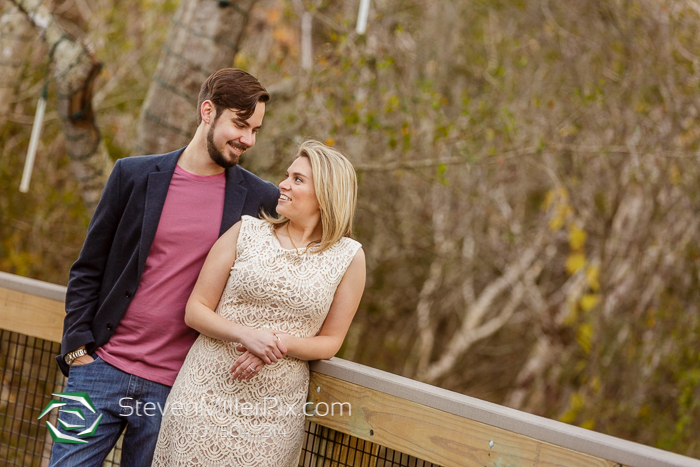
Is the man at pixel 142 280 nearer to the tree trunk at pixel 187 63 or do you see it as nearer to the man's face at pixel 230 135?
the man's face at pixel 230 135

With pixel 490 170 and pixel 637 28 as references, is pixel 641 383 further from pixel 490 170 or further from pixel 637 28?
pixel 637 28

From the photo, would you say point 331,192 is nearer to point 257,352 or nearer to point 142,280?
point 257,352

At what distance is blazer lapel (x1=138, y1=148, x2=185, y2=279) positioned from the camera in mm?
2123

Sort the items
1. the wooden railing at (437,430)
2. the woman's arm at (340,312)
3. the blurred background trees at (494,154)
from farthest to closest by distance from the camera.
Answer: the blurred background trees at (494,154) → the woman's arm at (340,312) → the wooden railing at (437,430)

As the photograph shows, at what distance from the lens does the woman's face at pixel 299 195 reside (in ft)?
6.64

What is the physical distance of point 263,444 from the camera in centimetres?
192

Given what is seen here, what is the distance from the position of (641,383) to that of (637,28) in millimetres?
3021

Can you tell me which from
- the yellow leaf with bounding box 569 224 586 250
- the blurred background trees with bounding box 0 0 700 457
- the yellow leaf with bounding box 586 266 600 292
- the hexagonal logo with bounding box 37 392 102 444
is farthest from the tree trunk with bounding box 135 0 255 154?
the yellow leaf with bounding box 586 266 600 292

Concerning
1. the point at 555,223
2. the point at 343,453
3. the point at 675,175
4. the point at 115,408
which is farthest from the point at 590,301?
the point at 115,408

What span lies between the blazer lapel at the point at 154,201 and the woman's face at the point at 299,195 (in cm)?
42

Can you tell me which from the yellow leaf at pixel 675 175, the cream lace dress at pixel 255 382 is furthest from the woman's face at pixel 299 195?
the yellow leaf at pixel 675 175

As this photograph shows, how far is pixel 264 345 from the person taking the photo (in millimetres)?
1846

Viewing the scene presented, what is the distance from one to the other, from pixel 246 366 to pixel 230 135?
0.73 meters

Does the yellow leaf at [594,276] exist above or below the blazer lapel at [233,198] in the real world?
below
